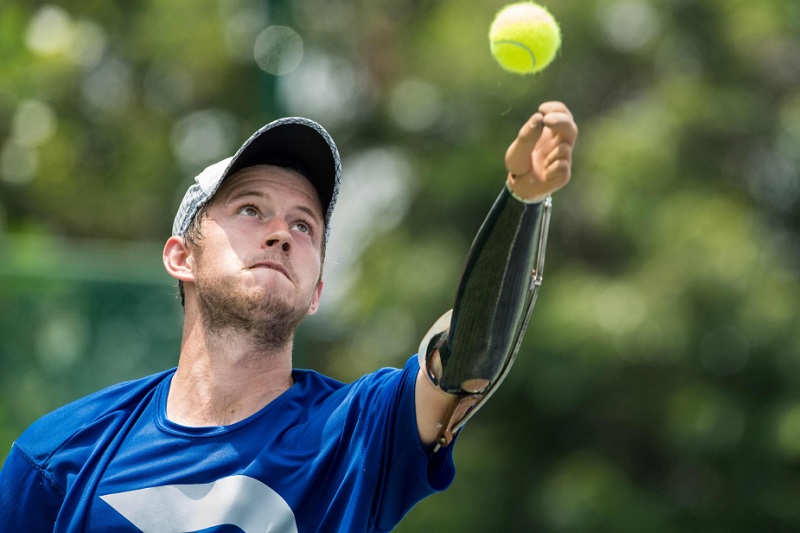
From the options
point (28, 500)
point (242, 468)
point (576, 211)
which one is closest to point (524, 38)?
point (242, 468)

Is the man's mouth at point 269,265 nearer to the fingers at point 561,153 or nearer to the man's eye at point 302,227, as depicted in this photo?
the man's eye at point 302,227

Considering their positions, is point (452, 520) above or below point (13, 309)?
below

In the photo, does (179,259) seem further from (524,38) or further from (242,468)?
(524,38)

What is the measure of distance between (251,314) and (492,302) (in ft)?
2.27

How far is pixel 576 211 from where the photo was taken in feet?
34.2

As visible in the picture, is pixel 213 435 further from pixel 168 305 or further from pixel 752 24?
pixel 752 24

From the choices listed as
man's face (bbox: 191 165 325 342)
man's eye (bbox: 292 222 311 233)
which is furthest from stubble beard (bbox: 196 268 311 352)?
man's eye (bbox: 292 222 311 233)

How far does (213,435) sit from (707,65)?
7904 mm

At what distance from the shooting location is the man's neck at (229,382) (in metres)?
3.20

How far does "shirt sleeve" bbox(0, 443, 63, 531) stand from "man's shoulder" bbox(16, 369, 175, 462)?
0.04 m

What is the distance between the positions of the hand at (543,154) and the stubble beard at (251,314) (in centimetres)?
76

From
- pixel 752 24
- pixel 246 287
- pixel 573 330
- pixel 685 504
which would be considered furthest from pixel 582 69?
pixel 246 287

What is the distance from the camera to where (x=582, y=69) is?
34.7 feet

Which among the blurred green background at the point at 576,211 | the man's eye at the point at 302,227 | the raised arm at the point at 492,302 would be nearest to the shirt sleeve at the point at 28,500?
the man's eye at the point at 302,227
